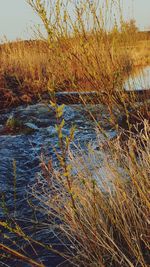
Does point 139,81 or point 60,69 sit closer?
point 139,81

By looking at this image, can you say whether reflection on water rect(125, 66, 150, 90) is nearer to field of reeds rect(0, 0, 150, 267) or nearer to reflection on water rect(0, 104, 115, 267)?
field of reeds rect(0, 0, 150, 267)

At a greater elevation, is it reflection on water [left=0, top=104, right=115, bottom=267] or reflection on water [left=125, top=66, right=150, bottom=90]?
reflection on water [left=125, top=66, right=150, bottom=90]

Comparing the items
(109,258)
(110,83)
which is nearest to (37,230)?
(109,258)

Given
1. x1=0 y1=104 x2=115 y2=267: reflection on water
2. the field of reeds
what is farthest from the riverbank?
x1=0 y1=104 x2=115 y2=267: reflection on water

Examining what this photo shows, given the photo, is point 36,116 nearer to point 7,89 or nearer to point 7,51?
point 7,89

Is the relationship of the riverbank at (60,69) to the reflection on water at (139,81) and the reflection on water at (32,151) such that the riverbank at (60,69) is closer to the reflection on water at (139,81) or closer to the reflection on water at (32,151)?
the reflection on water at (139,81)

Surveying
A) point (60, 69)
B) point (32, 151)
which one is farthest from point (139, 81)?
point (60, 69)

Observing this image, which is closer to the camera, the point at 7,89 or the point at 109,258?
the point at 109,258

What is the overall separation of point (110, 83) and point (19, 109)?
276 cm

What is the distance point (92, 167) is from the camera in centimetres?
247

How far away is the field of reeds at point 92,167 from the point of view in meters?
1.85

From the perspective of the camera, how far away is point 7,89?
698cm

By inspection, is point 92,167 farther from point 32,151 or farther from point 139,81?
point 139,81

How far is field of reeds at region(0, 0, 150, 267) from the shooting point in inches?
72.9
